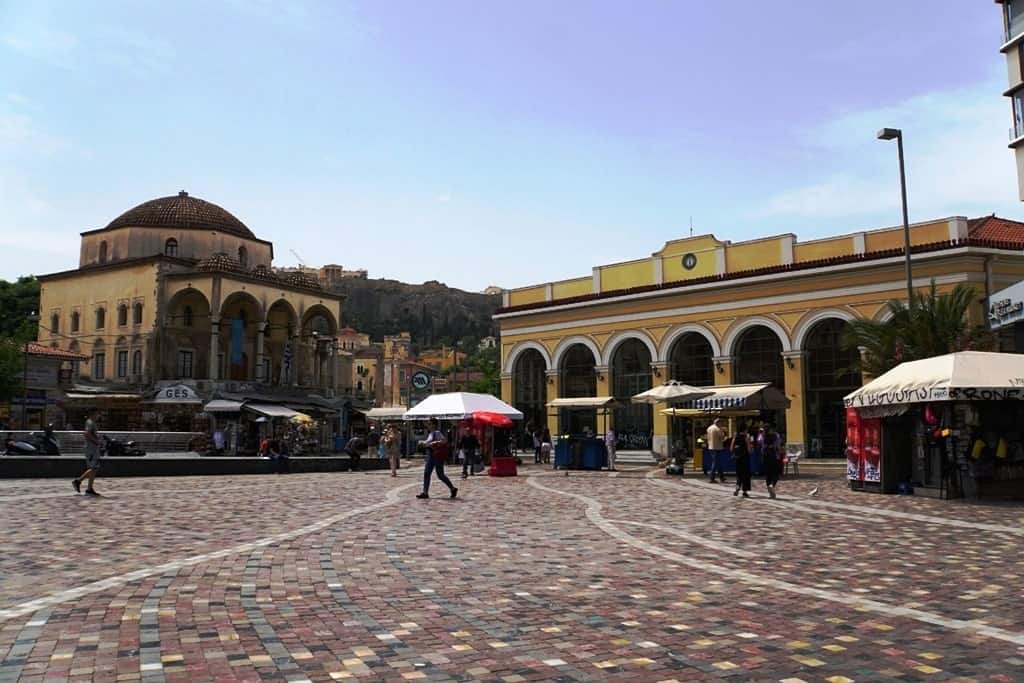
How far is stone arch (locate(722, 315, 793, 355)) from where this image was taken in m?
32.2

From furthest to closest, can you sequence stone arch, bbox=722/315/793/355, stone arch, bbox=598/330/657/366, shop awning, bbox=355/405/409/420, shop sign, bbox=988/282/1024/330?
1. shop awning, bbox=355/405/409/420
2. stone arch, bbox=598/330/657/366
3. stone arch, bbox=722/315/793/355
4. shop sign, bbox=988/282/1024/330

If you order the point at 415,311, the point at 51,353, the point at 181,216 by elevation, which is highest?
the point at 415,311

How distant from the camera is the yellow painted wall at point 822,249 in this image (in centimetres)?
3112

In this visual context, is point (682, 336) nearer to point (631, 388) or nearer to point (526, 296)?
point (631, 388)

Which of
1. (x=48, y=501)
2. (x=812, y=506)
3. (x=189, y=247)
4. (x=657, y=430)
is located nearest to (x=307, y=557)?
(x=48, y=501)

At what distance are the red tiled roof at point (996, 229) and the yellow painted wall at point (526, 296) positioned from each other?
19.2 meters

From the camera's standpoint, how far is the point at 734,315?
33.8m

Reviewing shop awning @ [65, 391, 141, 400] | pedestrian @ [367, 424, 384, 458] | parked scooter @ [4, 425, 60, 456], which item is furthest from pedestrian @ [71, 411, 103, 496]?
shop awning @ [65, 391, 141, 400]

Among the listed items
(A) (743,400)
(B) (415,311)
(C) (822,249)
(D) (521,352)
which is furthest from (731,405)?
(B) (415,311)

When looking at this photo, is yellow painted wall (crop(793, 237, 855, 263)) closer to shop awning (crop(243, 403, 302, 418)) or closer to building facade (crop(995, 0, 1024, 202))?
building facade (crop(995, 0, 1024, 202))

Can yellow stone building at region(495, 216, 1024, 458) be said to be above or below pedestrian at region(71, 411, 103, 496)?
above

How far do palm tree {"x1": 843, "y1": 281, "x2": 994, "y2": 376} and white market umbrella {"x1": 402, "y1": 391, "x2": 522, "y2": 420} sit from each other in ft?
36.3

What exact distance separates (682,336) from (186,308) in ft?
96.4

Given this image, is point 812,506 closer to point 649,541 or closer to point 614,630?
point 649,541
